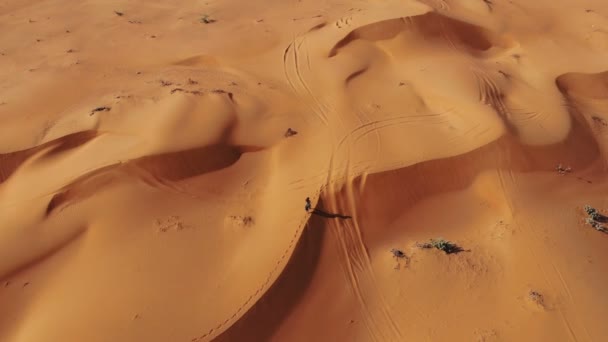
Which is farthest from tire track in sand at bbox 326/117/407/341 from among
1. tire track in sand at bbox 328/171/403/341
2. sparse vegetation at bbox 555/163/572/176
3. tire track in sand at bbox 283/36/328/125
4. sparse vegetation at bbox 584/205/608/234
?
sparse vegetation at bbox 555/163/572/176

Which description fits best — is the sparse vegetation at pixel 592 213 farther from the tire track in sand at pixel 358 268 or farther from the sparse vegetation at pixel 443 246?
the tire track in sand at pixel 358 268

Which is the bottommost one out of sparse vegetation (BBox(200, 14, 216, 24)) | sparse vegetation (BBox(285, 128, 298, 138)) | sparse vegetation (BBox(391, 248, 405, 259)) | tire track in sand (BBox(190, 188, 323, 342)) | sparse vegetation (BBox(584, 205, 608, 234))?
sparse vegetation (BBox(584, 205, 608, 234))

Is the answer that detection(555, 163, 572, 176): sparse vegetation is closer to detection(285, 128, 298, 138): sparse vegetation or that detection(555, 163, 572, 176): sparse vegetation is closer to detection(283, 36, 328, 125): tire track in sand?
detection(283, 36, 328, 125): tire track in sand

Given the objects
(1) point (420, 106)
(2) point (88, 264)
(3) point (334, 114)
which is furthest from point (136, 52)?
(1) point (420, 106)

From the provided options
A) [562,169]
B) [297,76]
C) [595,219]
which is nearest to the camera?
[595,219]

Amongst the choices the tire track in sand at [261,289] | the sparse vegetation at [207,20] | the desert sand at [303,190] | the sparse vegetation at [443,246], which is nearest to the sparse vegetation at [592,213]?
the desert sand at [303,190]

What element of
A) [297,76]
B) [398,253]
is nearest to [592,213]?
[398,253]

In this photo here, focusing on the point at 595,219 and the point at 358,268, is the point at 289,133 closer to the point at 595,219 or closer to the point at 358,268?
the point at 358,268
